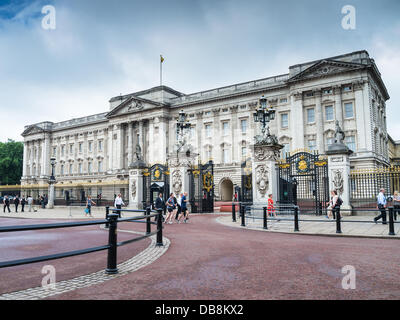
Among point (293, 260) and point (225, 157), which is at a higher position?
point (225, 157)

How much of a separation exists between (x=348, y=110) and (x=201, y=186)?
2753cm

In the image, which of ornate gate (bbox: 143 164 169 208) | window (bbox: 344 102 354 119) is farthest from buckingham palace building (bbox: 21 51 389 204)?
ornate gate (bbox: 143 164 169 208)

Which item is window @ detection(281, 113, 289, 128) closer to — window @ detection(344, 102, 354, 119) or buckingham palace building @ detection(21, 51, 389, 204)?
buckingham palace building @ detection(21, 51, 389, 204)

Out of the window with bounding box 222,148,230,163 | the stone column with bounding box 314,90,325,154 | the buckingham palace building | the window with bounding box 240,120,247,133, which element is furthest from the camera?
the window with bounding box 222,148,230,163

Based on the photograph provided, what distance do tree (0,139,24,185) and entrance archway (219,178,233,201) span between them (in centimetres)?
6103

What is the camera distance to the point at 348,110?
1690 inches

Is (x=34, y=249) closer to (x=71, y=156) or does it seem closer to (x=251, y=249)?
(x=251, y=249)

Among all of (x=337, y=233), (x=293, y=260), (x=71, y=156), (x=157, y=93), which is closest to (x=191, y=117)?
(x=157, y=93)

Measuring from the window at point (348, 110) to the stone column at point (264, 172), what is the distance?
28.4m

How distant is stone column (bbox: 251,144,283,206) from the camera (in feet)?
59.8

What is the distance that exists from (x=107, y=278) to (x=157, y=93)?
56124mm

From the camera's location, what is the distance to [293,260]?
7.34m

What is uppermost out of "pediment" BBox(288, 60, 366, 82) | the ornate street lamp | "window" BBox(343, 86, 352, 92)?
"pediment" BBox(288, 60, 366, 82)
